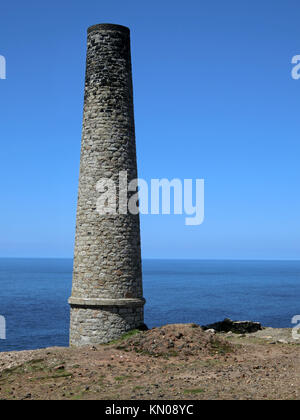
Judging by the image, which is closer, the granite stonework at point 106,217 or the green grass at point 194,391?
the green grass at point 194,391

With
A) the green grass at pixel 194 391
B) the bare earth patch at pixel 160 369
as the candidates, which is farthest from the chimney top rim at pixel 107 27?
the green grass at pixel 194 391

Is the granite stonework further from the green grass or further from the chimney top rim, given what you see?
the green grass

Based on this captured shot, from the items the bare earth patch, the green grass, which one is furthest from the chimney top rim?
the green grass

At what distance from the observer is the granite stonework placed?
71.8 ft

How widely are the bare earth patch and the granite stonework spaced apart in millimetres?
1298

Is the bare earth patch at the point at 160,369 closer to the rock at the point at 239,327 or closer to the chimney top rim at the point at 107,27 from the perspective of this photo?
the rock at the point at 239,327

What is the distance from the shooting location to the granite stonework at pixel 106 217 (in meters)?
21.9

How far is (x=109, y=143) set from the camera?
73.6 feet

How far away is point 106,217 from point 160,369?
23.9 feet

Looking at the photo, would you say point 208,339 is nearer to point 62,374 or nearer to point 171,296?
point 62,374

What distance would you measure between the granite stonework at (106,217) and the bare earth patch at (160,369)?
1298mm

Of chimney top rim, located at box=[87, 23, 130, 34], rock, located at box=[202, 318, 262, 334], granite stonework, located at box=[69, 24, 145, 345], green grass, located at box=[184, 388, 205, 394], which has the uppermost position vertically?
chimney top rim, located at box=[87, 23, 130, 34]
